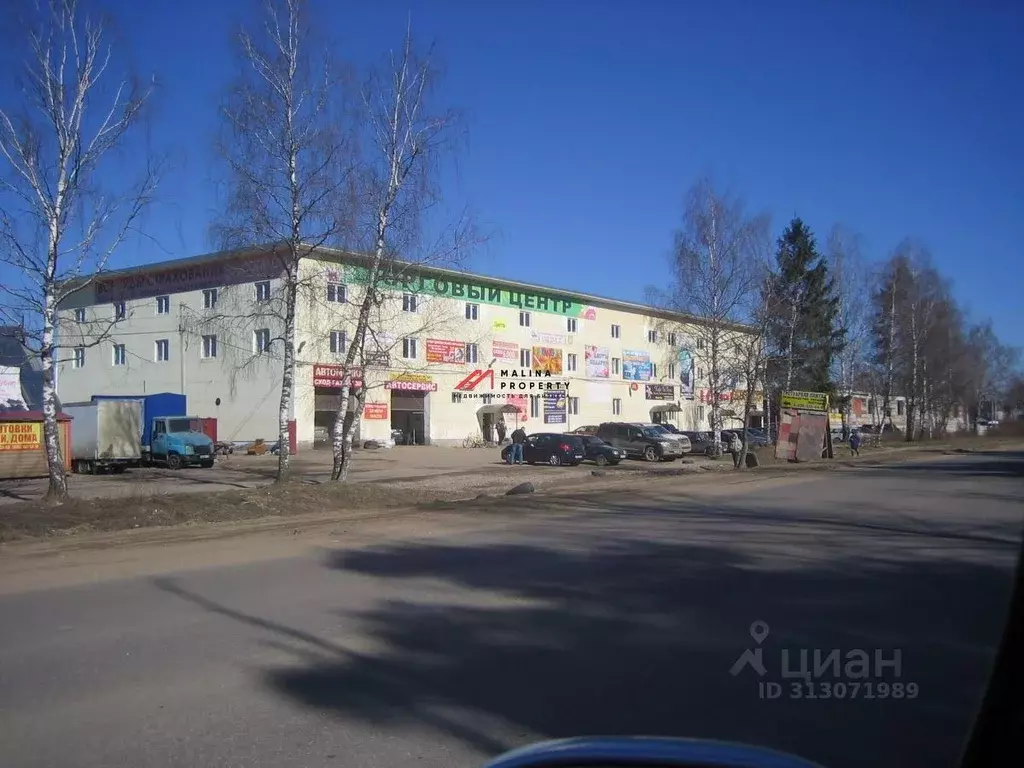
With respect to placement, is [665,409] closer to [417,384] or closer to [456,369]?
[456,369]

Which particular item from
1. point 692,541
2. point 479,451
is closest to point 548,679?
point 692,541

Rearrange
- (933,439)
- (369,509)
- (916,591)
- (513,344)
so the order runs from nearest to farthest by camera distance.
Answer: (916,591) → (369,509) → (513,344) → (933,439)

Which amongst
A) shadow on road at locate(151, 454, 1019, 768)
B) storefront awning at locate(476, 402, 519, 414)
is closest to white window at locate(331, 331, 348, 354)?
shadow on road at locate(151, 454, 1019, 768)

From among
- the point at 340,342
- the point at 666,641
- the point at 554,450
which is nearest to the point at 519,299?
the point at 554,450

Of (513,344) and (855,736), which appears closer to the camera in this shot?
(855,736)

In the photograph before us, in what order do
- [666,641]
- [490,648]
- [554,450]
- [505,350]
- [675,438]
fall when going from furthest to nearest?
[505,350], [675,438], [554,450], [666,641], [490,648]

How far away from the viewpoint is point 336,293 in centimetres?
2317

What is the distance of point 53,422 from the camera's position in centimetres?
1798

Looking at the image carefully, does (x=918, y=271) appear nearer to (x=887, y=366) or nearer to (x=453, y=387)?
(x=887, y=366)

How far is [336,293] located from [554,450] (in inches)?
706

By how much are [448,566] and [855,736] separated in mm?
7016

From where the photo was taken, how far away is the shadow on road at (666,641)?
17.5ft

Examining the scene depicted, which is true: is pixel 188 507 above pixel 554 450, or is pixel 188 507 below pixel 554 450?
below

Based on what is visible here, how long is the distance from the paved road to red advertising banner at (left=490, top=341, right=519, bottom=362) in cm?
4604
